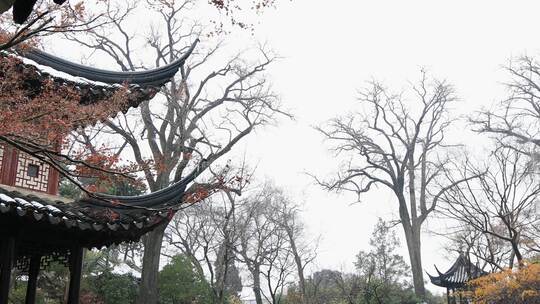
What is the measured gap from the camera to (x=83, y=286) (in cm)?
1692

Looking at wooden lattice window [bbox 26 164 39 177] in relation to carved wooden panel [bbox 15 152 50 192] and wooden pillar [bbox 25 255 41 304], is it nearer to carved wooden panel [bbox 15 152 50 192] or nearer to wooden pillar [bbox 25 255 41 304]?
carved wooden panel [bbox 15 152 50 192]

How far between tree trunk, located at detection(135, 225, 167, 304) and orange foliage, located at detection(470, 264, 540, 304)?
980cm

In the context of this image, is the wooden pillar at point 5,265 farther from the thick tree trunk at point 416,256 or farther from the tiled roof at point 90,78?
the thick tree trunk at point 416,256

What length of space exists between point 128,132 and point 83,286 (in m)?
5.83

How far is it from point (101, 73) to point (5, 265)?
339 centimetres

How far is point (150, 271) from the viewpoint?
57.1 ft

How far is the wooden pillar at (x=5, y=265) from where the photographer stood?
20.7 ft

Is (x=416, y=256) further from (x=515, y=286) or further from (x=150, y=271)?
(x=150, y=271)

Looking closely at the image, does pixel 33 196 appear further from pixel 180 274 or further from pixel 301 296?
pixel 301 296

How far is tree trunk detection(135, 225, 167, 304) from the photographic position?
16969mm

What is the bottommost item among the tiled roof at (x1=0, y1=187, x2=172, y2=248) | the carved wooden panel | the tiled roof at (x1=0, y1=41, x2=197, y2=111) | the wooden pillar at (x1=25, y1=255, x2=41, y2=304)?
the wooden pillar at (x1=25, y1=255, x2=41, y2=304)

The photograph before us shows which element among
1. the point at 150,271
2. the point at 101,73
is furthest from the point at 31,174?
the point at 150,271

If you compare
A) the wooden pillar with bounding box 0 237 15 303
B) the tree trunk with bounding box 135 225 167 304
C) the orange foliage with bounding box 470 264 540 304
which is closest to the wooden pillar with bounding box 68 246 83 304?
the wooden pillar with bounding box 0 237 15 303

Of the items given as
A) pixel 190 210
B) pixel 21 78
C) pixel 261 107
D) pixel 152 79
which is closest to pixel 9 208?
pixel 21 78
